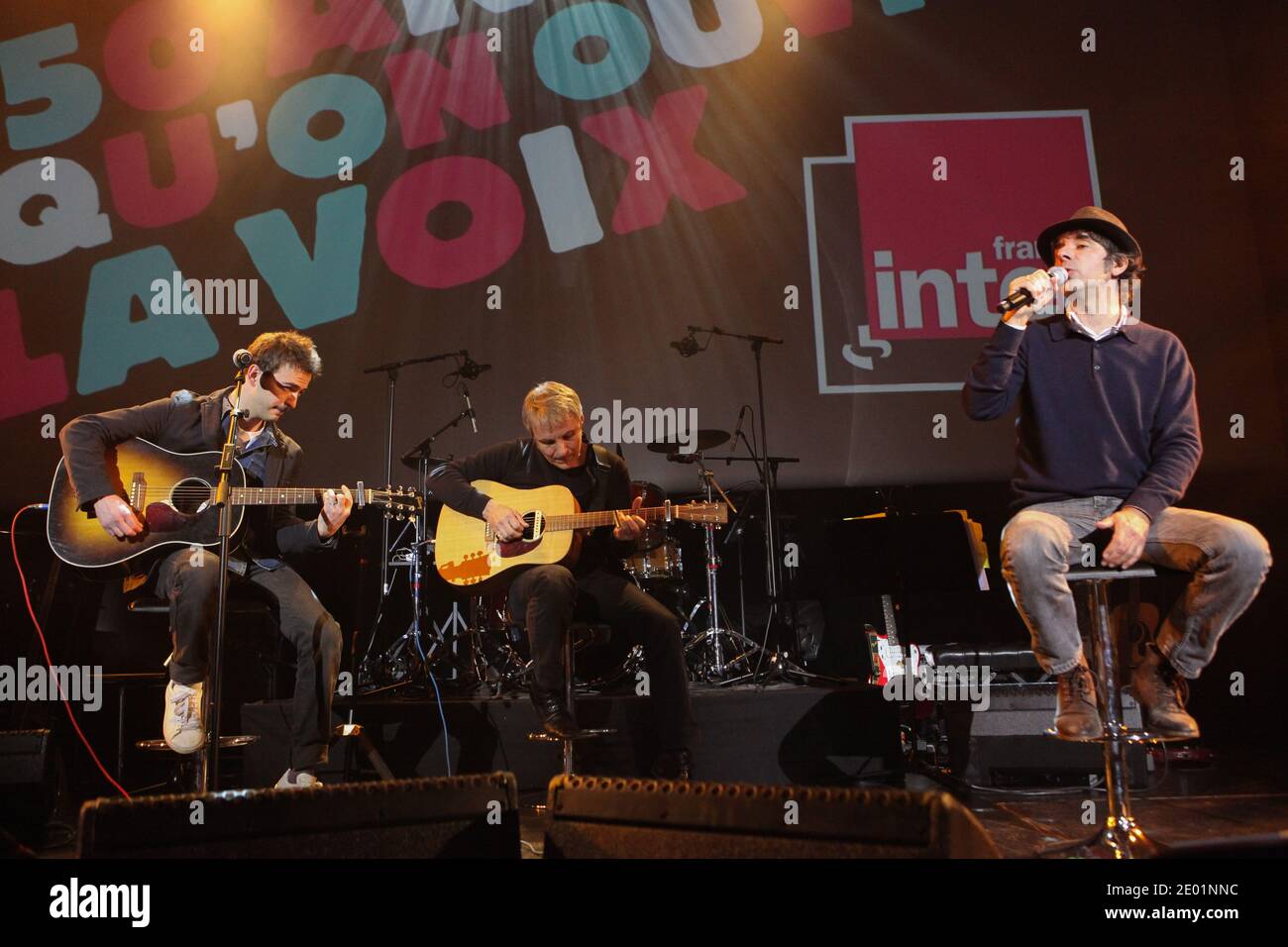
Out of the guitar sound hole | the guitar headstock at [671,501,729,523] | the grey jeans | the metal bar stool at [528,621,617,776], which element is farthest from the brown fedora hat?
the guitar sound hole

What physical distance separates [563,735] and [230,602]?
4.67 feet

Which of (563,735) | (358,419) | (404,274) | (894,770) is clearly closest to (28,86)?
(404,274)

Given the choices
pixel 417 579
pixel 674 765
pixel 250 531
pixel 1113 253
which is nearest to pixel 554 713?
pixel 674 765

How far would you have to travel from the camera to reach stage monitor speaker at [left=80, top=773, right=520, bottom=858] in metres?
1.33

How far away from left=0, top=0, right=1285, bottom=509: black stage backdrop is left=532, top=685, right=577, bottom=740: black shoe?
242 cm

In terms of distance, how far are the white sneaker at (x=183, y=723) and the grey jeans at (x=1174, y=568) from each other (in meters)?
2.72

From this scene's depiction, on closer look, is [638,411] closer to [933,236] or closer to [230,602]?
[933,236]

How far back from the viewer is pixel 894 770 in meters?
3.93

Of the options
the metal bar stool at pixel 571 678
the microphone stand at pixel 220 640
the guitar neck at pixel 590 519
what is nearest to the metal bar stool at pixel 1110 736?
the metal bar stool at pixel 571 678

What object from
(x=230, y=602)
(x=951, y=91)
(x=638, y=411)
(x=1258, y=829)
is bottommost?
(x=1258, y=829)

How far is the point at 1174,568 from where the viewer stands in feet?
8.66

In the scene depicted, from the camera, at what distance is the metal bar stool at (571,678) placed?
339 centimetres

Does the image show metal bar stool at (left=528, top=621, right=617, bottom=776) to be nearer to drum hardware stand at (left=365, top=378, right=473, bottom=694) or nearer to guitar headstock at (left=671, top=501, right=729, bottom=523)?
guitar headstock at (left=671, top=501, right=729, bottom=523)

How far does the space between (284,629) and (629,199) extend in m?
3.56
